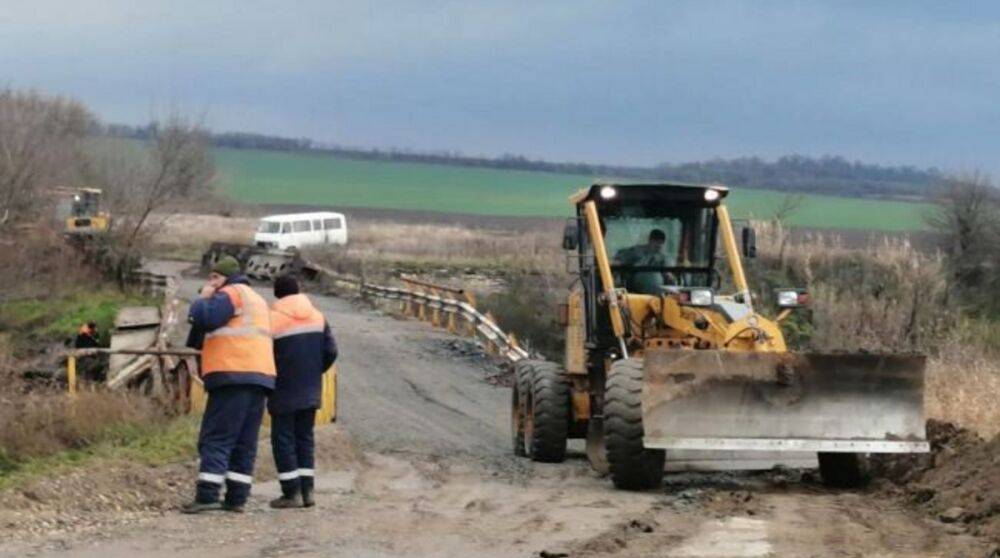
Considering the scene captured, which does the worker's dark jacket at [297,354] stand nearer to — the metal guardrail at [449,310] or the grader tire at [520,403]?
the grader tire at [520,403]

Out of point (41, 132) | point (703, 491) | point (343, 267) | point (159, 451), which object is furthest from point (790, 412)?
point (41, 132)

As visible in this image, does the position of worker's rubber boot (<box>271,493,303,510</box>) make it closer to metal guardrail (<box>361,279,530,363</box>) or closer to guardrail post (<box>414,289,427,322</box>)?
metal guardrail (<box>361,279,530,363</box>)

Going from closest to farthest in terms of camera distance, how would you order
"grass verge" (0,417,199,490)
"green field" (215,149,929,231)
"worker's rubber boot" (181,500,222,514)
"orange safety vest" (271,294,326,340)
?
"worker's rubber boot" (181,500,222,514) < "orange safety vest" (271,294,326,340) < "grass verge" (0,417,199,490) < "green field" (215,149,929,231)

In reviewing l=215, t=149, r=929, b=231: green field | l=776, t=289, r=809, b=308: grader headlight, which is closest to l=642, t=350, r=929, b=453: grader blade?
l=776, t=289, r=809, b=308: grader headlight

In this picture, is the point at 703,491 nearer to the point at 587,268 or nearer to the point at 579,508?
the point at 579,508

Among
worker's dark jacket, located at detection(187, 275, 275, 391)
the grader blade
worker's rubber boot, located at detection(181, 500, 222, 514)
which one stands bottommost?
worker's rubber boot, located at detection(181, 500, 222, 514)

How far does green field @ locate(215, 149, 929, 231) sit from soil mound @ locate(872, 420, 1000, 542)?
116 feet

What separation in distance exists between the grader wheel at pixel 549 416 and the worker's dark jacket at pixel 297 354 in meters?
3.48

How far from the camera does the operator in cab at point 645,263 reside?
16531 millimetres

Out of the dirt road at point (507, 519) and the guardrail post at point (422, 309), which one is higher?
the dirt road at point (507, 519)

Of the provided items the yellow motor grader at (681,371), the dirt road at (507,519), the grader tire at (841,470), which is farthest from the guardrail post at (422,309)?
the grader tire at (841,470)

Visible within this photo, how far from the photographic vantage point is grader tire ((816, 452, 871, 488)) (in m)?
14.9

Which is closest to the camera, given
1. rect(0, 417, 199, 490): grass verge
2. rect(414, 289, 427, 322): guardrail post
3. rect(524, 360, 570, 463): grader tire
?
rect(0, 417, 199, 490): grass verge

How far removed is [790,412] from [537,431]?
2.97 meters
